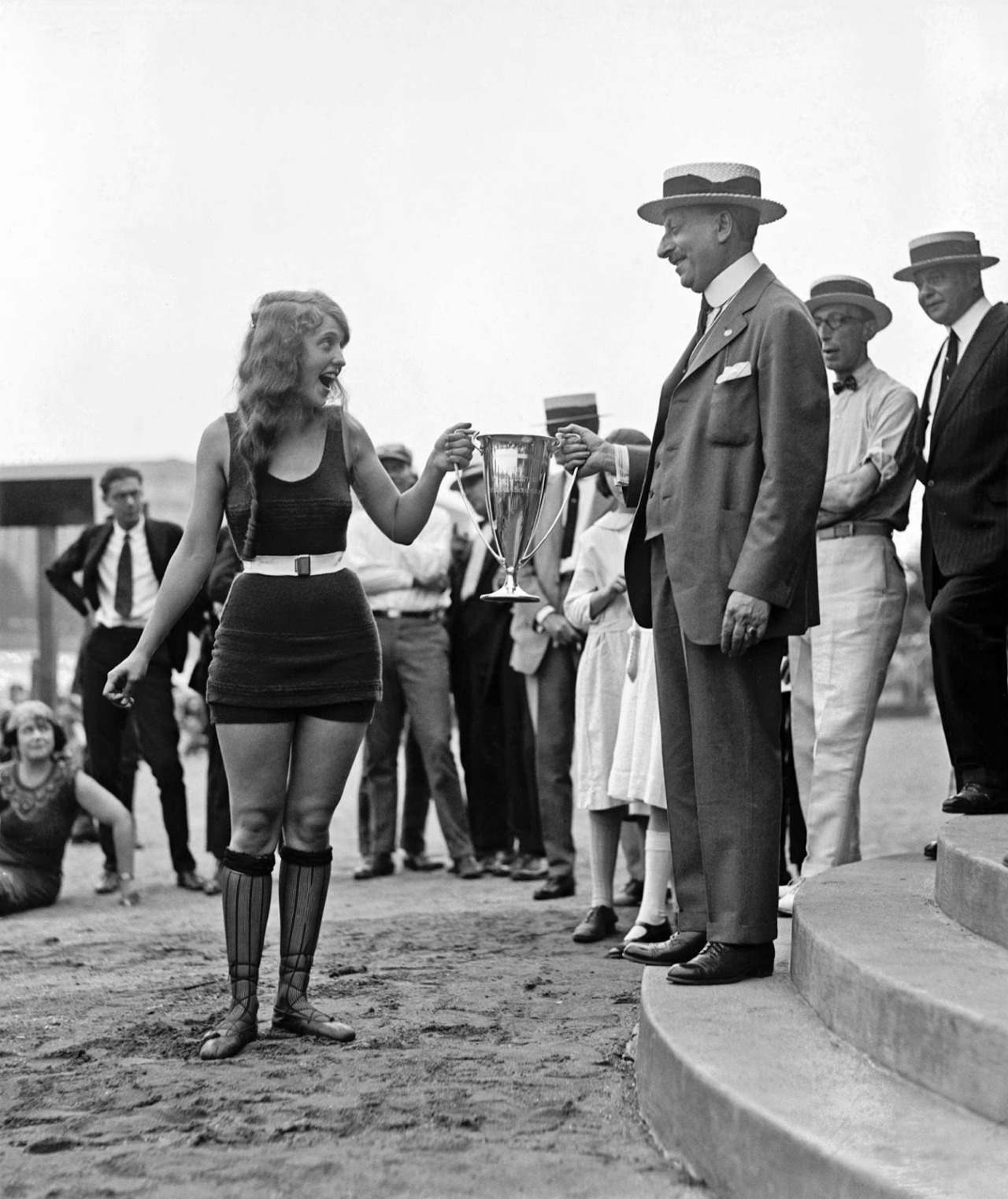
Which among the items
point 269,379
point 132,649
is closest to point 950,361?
point 269,379

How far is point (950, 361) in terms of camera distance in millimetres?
6012

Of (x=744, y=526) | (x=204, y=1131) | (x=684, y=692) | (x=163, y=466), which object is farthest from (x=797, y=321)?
(x=163, y=466)

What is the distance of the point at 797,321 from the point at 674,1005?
5.54 feet

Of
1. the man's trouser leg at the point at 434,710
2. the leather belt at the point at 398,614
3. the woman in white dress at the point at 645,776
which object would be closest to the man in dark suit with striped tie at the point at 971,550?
the woman in white dress at the point at 645,776

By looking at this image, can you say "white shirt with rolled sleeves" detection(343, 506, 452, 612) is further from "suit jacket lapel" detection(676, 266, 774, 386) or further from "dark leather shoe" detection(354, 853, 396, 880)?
"suit jacket lapel" detection(676, 266, 774, 386)

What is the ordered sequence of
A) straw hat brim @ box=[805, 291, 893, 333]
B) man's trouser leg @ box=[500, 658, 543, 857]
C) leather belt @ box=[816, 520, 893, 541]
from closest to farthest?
leather belt @ box=[816, 520, 893, 541], straw hat brim @ box=[805, 291, 893, 333], man's trouser leg @ box=[500, 658, 543, 857]

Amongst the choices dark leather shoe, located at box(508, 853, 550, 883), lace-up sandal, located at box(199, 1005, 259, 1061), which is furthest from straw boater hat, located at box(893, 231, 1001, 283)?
dark leather shoe, located at box(508, 853, 550, 883)

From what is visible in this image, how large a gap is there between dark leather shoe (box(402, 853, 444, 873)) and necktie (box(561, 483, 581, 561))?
2306 millimetres

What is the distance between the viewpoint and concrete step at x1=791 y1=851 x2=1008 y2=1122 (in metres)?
3.14

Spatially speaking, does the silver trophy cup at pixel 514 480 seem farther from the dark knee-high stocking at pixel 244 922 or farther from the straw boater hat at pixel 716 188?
the dark knee-high stocking at pixel 244 922

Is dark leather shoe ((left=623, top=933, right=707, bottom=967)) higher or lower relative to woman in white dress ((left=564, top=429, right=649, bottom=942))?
lower

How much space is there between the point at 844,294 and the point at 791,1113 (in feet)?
12.8

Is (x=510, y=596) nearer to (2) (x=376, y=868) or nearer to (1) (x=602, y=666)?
(1) (x=602, y=666)

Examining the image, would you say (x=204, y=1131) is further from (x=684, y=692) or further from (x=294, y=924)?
(x=684, y=692)
